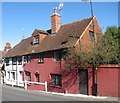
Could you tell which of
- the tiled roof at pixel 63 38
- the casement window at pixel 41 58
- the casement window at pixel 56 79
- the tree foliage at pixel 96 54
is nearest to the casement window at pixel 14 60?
the tiled roof at pixel 63 38

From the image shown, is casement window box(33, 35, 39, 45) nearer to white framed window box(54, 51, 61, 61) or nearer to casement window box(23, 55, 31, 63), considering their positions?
casement window box(23, 55, 31, 63)

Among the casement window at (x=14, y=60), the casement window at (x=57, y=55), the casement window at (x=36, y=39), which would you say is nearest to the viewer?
the casement window at (x=57, y=55)

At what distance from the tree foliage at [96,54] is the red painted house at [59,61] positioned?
0.78m

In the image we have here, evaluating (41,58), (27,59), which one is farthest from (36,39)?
(41,58)

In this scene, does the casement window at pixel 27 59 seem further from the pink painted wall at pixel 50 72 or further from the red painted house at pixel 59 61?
the pink painted wall at pixel 50 72

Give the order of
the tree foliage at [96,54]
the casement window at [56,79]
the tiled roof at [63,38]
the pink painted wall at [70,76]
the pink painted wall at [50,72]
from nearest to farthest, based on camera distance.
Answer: the pink painted wall at [70,76]
the tree foliage at [96,54]
the pink painted wall at [50,72]
the tiled roof at [63,38]
the casement window at [56,79]

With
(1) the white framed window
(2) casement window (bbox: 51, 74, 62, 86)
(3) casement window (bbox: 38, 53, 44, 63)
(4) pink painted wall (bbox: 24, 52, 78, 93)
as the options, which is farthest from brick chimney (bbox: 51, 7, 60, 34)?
(2) casement window (bbox: 51, 74, 62, 86)

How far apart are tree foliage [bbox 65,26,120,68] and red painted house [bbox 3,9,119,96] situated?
30.9 inches

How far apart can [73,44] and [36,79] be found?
964 centimetres

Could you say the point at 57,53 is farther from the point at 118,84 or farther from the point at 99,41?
the point at 118,84

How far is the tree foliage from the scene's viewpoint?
65.8 feet

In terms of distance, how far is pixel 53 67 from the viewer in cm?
2738

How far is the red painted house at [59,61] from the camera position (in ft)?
71.5

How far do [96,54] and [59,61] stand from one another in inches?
275
